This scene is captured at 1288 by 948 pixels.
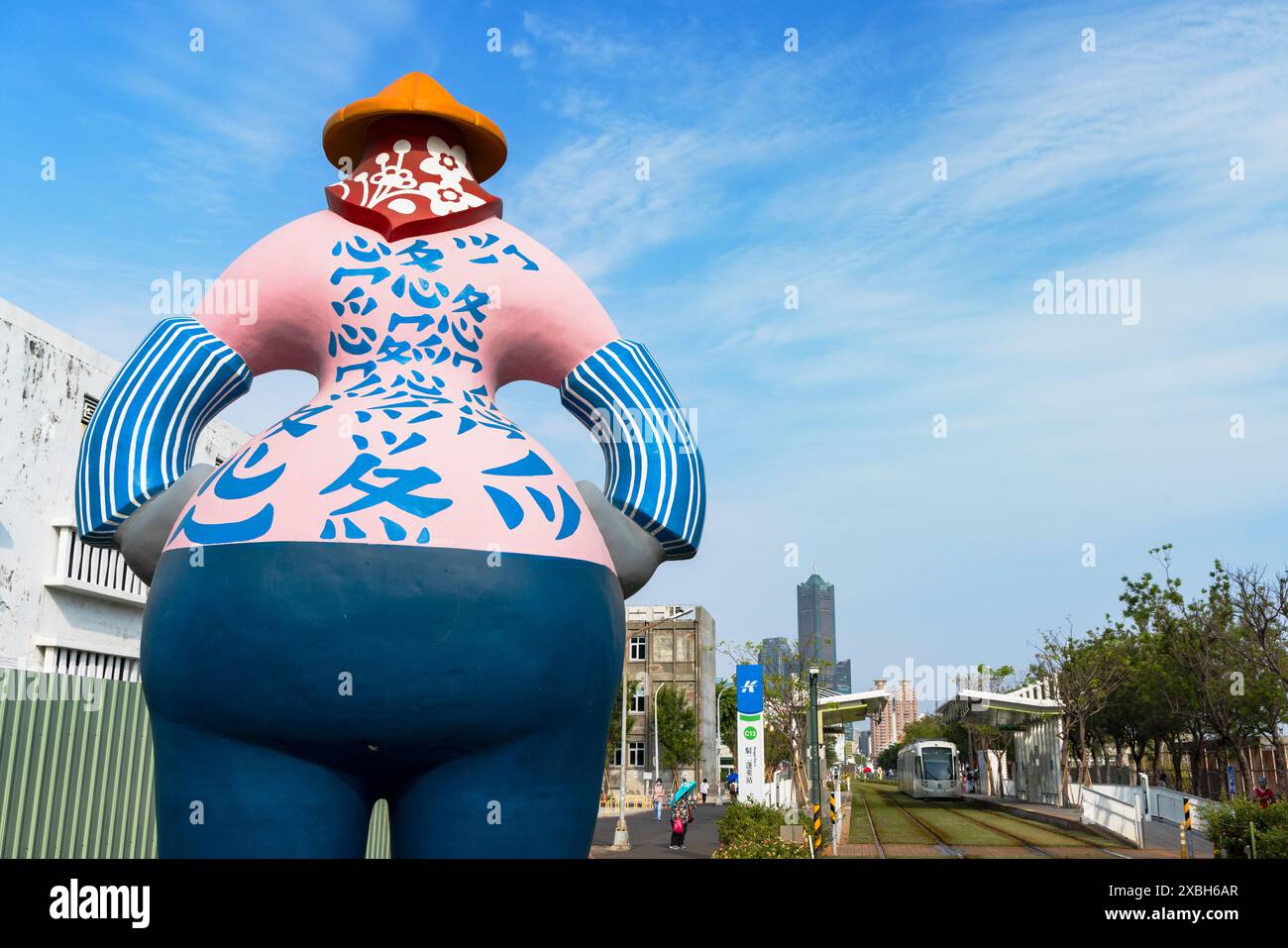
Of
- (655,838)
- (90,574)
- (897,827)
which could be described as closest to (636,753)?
(655,838)

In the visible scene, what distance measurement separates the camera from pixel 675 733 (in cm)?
4597

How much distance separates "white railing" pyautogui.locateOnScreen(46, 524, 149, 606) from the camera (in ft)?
39.0

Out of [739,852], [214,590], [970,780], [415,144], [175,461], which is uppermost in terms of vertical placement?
[415,144]

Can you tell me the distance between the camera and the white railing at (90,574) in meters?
11.9

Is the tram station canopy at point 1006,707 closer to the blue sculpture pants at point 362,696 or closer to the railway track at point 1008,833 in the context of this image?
the railway track at point 1008,833

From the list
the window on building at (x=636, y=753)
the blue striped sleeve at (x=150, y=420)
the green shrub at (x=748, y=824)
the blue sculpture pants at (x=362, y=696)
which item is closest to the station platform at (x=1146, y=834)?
the green shrub at (x=748, y=824)

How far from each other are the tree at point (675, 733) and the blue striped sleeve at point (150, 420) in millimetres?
43066

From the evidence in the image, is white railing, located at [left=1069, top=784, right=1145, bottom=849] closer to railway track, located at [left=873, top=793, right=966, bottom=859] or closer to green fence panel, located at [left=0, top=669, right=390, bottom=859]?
railway track, located at [left=873, top=793, right=966, bottom=859]

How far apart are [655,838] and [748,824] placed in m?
8.88
